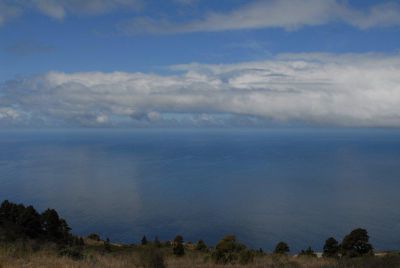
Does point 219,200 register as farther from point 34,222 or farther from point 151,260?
point 151,260

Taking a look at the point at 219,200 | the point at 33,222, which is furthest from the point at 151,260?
the point at 219,200

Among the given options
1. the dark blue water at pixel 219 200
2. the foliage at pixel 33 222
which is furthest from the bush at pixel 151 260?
the dark blue water at pixel 219 200

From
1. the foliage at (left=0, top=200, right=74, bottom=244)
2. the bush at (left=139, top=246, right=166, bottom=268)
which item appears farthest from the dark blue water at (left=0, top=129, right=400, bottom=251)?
the bush at (left=139, top=246, right=166, bottom=268)

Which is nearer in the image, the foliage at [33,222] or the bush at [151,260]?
the bush at [151,260]

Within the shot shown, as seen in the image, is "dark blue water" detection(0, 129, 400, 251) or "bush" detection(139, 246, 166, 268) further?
"dark blue water" detection(0, 129, 400, 251)

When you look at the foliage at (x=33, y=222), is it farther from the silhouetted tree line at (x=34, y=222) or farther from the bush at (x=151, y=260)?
the bush at (x=151, y=260)

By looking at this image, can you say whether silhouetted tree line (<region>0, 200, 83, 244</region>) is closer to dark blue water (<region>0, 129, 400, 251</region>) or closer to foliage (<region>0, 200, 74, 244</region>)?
foliage (<region>0, 200, 74, 244</region>)

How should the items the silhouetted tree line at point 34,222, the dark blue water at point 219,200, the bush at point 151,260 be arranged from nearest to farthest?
the bush at point 151,260 → the silhouetted tree line at point 34,222 → the dark blue water at point 219,200

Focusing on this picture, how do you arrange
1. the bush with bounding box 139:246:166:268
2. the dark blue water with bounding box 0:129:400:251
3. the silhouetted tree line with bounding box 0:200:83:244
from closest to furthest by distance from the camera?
the bush with bounding box 139:246:166:268 < the silhouetted tree line with bounding box 0:200:83:244 < the dark blue water with bounding box 0:129:400:251

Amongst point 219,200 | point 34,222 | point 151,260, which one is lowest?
point 219,200

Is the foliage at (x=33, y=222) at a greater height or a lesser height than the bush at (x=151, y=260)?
lesser

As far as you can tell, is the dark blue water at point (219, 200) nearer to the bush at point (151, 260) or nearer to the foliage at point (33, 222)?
the foliage at point (33, 222)

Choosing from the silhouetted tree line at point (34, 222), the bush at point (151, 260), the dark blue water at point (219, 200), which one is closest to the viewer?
the bush at point (151, 260)

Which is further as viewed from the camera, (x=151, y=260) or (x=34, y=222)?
(x=34, y=222)
